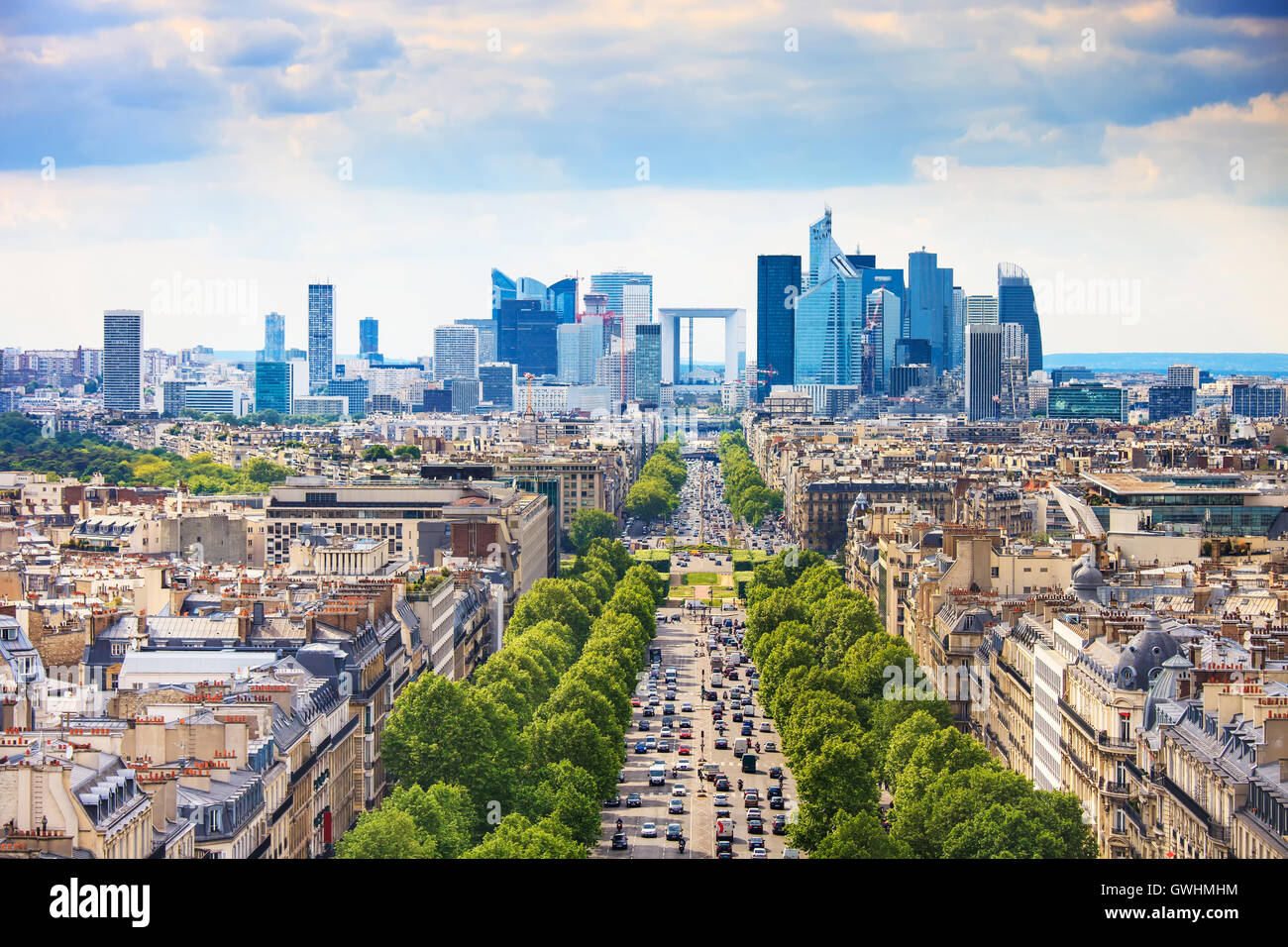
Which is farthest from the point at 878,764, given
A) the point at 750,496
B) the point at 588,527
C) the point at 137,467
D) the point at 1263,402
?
the point at 1263,402

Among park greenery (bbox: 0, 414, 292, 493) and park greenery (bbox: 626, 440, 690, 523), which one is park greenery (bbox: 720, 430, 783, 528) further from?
park greenery (bbox: 0, 414, 292, 493)

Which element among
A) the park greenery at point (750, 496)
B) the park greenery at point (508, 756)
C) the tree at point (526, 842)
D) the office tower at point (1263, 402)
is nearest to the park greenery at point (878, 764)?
the park greenery at point (508, 756)

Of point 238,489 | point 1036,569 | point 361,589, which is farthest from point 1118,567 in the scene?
point 238,489

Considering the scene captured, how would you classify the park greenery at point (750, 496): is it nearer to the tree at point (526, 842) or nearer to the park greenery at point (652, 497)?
the park greenery at point (652, 497)

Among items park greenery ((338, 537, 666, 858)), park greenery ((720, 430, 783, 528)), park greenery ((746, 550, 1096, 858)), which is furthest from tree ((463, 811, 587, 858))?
park greenery ((720, 430, 783, 528))

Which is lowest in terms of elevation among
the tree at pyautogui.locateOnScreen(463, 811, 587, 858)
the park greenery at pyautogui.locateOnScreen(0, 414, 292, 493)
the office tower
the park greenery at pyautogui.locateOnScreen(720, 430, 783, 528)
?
the park greenery at pyautogui.locateOnScreen(720, 430, 783, 528)
